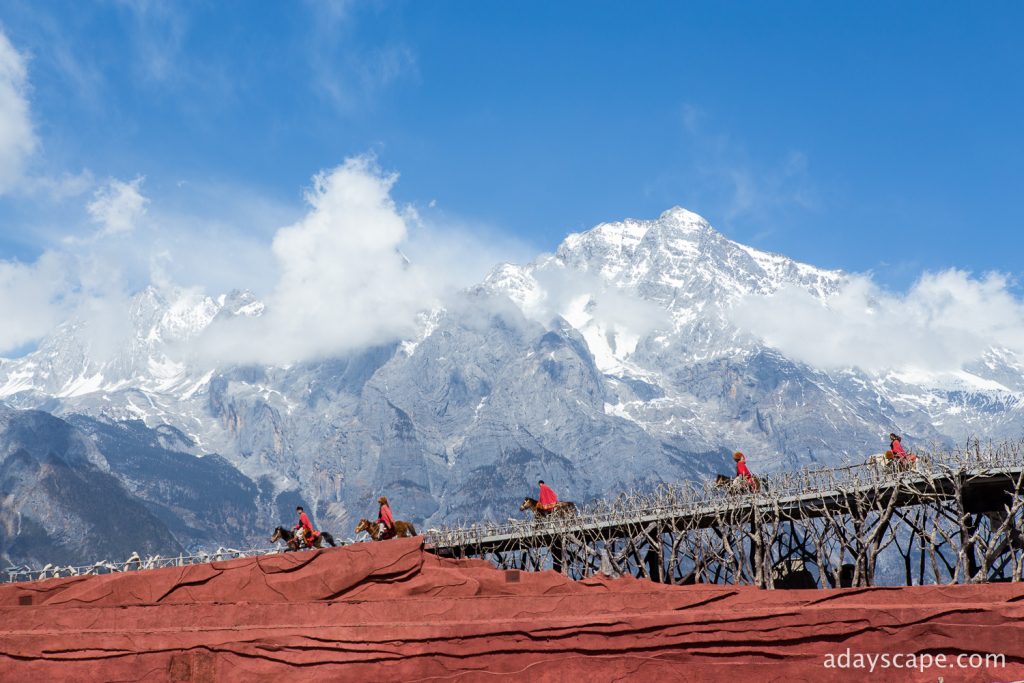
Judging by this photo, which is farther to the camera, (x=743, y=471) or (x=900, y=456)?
(x=743, y=471)

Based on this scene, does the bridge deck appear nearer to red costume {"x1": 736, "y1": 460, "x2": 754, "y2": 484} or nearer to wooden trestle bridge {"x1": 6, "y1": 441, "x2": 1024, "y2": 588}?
wooden trestle bridge {"x1": 6, "y1": 441, "x2": 1024, "y2": 588}

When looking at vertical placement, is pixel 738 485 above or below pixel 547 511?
above

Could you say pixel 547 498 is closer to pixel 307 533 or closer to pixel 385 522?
pixel 385 522

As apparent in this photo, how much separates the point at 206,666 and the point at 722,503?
24828mm

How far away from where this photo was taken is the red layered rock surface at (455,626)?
21.8 m

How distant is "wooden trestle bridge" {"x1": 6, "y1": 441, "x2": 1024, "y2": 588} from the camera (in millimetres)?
36531

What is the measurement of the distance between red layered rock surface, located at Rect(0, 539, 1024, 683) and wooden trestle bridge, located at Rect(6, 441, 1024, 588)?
6.08 metres

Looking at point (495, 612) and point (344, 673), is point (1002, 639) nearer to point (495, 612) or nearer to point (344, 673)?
point (495, 612)

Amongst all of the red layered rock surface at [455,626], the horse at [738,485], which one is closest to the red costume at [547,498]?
the horse at [738,485]

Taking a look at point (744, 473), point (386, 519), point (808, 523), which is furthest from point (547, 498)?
point (386, 519)

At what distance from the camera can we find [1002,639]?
21.4m

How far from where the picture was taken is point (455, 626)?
23125 mm

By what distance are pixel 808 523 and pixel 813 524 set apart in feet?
3.30

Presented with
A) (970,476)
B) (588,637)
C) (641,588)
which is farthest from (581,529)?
(588,637)
